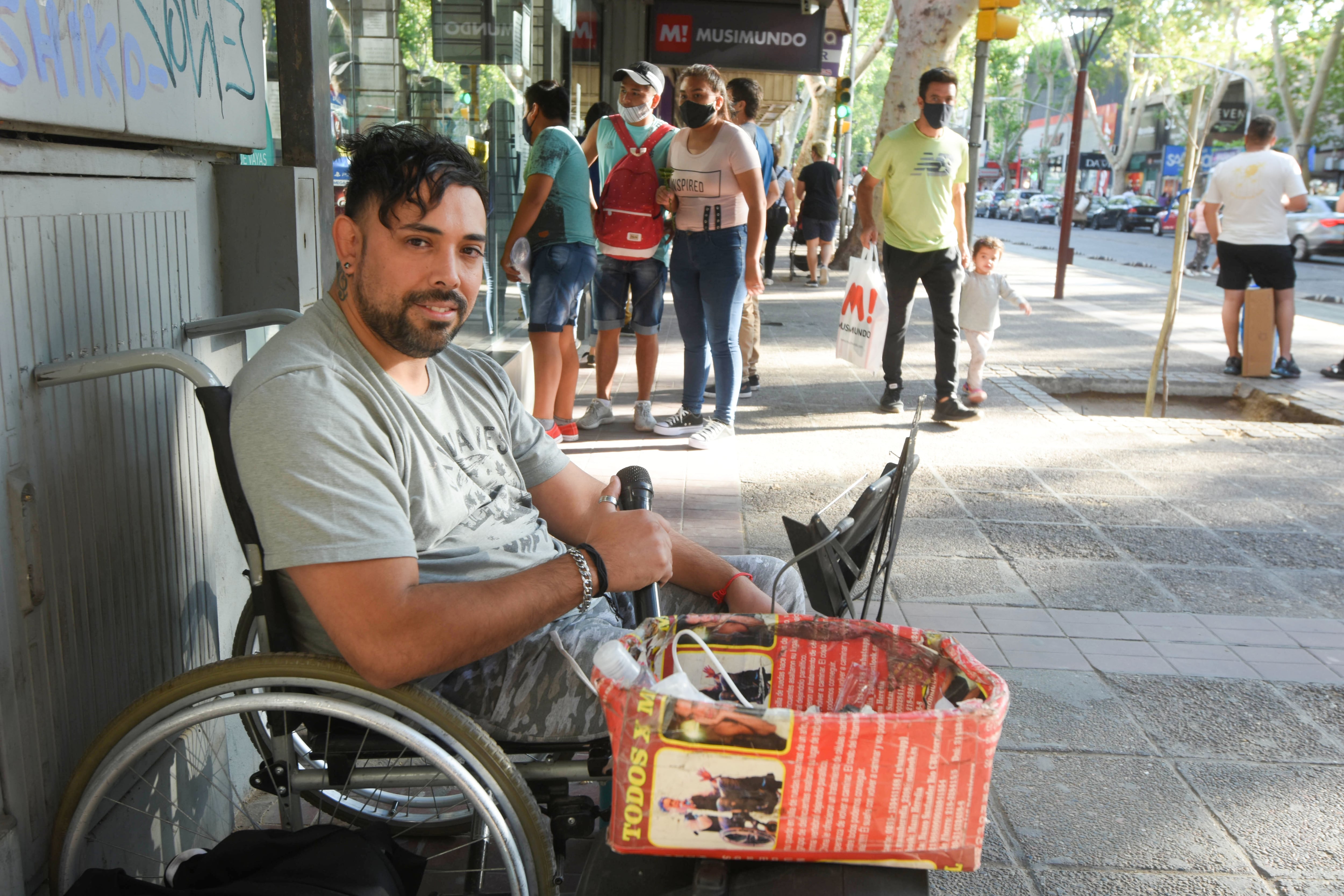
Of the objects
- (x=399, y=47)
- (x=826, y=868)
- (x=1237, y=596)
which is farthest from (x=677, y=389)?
(x=826, y=868)

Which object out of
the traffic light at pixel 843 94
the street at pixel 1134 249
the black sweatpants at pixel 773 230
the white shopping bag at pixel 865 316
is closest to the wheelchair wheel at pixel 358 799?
the white shopping bag at pixel 865 316

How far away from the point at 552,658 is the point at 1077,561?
11.0 feet

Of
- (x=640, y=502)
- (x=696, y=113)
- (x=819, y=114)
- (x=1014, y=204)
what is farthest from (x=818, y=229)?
(x=1014, y=204)

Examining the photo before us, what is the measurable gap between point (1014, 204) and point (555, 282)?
5525 centimetres

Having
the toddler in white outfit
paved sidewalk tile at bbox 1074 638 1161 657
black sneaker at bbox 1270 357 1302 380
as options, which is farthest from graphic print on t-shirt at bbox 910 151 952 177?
black sneaker at bbox 1270 357 1302 380

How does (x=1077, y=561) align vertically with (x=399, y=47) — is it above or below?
below

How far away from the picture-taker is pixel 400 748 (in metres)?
1.87

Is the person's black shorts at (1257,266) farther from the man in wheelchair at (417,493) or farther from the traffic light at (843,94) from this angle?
the traffic light at (843,94)

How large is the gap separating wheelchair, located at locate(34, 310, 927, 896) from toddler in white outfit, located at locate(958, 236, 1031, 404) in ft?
18.3

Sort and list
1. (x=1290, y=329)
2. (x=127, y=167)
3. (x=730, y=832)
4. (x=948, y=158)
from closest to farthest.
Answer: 1. (x=730, y=832)
2. (x=127, y=167)
3. (x=948, y=158)
4. (x=1290, y=329)

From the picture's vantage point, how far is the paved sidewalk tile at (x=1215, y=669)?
3.62 m

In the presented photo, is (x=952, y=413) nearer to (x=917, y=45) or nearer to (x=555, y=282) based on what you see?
(x=555, y=282)

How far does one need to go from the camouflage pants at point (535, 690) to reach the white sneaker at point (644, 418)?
15.1 feet

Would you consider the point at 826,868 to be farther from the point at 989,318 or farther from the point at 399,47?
the point at 989,318
